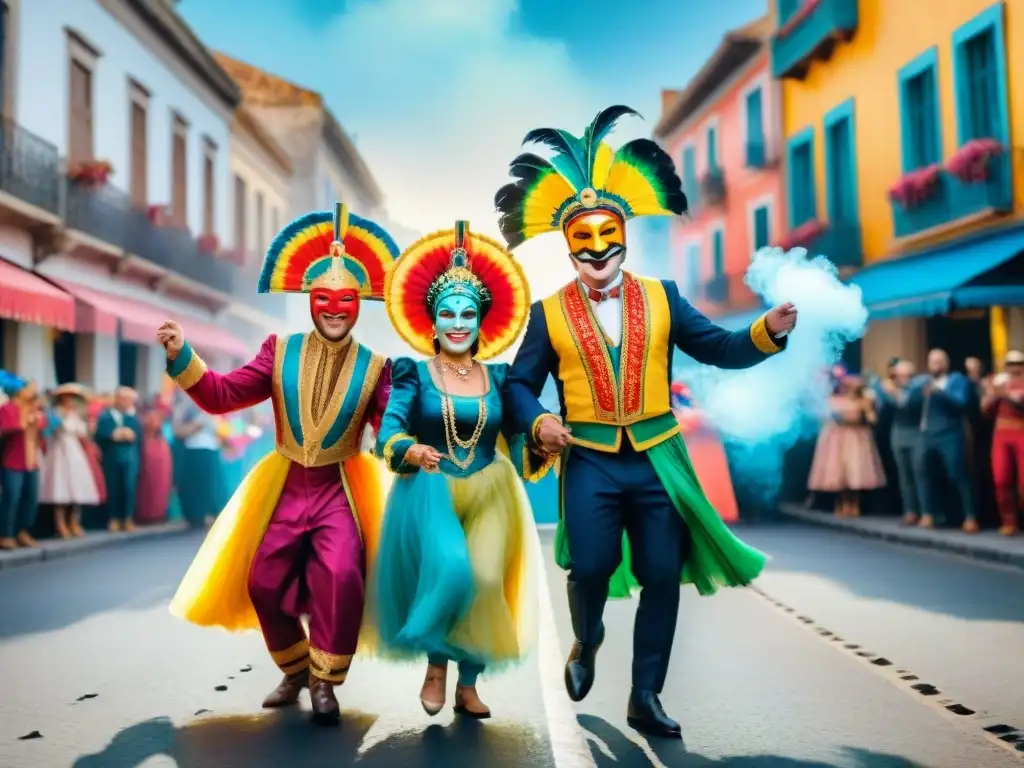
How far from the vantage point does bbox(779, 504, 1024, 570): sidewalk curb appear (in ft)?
37.1

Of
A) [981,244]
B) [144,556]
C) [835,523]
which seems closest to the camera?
[144,556]

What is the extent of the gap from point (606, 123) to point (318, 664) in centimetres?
268

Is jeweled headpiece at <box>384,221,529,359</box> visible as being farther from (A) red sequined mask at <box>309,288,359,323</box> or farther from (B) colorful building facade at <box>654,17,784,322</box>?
(B) colorful building facade at <box>654,17,784,322</box>

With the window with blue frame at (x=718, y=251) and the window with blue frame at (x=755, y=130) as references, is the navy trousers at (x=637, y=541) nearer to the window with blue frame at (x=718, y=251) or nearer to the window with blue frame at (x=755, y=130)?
the window with blue frame at (x=755, y=130)

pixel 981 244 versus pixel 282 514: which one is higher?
pixel 981 244

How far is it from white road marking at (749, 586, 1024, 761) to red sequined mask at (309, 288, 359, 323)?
3.15m

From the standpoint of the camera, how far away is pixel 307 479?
5.74 metres

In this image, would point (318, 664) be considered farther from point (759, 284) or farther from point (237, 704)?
point (759, 284)

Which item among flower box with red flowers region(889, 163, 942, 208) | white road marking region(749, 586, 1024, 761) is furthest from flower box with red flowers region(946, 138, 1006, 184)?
white road marking region(749, 586, 1024, 761)

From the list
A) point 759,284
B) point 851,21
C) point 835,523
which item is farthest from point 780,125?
point 759,284

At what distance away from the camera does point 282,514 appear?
5684mm

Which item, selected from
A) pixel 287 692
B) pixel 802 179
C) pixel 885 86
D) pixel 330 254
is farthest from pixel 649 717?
pixel 802 179

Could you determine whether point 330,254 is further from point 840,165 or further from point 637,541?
point 840,165

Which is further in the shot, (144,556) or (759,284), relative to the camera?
(144,556)
